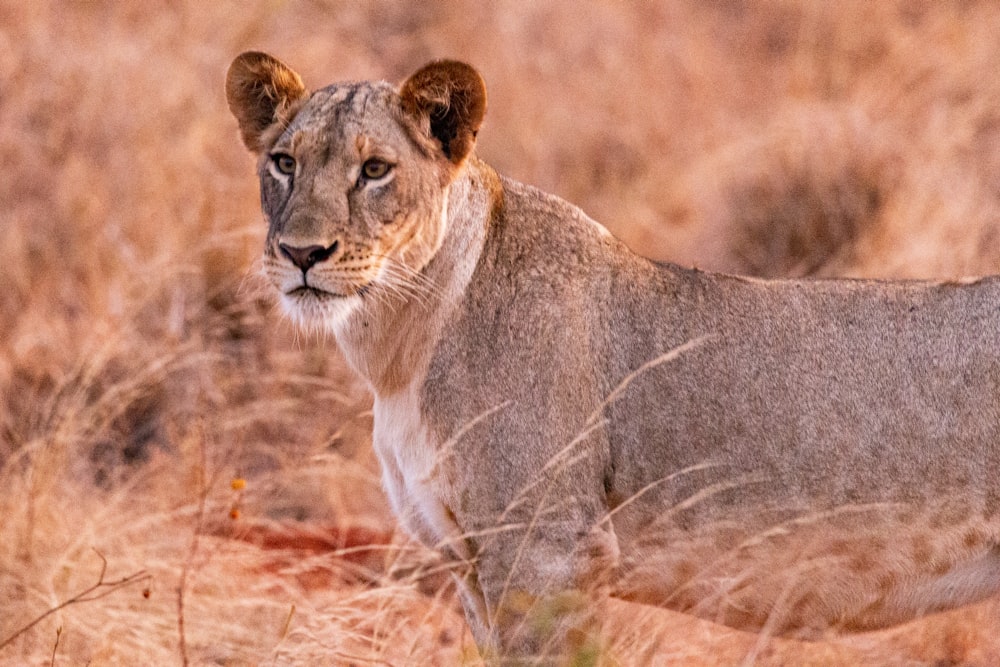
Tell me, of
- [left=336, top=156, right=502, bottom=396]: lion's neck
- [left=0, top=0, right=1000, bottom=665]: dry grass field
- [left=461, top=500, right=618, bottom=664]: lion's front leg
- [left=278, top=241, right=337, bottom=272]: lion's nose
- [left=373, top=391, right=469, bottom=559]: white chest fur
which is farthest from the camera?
[left=0, top=0, right=1000, bottom=665]: dry grass field

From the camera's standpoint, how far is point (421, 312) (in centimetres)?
438

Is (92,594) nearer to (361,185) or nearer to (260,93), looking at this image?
(260,93)

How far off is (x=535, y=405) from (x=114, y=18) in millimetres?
8401

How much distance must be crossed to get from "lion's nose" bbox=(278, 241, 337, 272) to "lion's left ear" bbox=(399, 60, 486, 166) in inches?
22.8

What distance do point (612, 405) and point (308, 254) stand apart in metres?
1.08

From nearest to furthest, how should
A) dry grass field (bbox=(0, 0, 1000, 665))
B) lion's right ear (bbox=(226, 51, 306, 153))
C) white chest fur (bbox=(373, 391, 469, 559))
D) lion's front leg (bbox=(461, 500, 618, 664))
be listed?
lion's front leg (bbox=(461, 500, 618, 664)), white chest fur (bbox=(373, 391, 469, 559)), lion's right ear (bbox=(226, 51, 306, 153)), dry grass field (bbox=(0, 0, 1000, 665))

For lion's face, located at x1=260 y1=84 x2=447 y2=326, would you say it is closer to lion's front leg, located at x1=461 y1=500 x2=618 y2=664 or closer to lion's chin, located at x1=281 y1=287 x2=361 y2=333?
lion's chin, located at x1=281 y1=287 x2=361 y2=333

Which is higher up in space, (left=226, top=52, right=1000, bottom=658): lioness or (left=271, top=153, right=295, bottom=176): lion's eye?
(left=271, top=153, right=295, bottom=176): lion's eye

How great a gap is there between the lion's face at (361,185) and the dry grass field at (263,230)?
1.78ft

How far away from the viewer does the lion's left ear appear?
14.1ft

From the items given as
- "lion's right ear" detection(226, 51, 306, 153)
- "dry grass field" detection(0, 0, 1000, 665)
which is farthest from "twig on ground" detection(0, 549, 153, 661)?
"lion's right ear" detection(226, 51, 306, 153)

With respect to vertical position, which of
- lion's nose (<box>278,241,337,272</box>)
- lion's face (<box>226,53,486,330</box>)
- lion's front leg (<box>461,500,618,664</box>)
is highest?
lion's face (<box>226,53,486,330</box>)

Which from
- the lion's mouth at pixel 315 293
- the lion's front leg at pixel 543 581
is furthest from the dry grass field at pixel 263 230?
the lion's mouth at pixel 315 293

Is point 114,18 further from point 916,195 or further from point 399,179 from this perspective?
point 399,179
